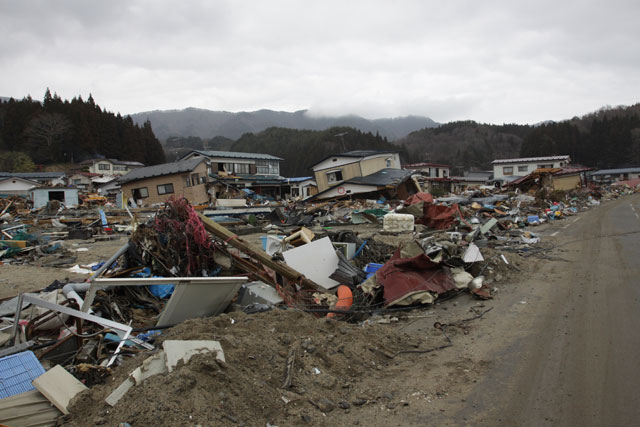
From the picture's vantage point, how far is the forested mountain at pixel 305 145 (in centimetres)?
6906

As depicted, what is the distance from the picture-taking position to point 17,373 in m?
3.28

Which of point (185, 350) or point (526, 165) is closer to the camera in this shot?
point (185, 350)

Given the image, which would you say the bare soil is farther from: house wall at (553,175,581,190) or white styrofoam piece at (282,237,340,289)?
house wall at (553,175,581,190)

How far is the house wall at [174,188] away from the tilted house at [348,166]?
37.4 feet

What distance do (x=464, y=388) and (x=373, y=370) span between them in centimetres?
94

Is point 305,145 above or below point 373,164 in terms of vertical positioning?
above

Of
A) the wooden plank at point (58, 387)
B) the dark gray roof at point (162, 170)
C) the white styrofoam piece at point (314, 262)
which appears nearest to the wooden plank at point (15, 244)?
the white styrofoam piece at point (314, 262)

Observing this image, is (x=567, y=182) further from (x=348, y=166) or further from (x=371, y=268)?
(x=371, y=268)

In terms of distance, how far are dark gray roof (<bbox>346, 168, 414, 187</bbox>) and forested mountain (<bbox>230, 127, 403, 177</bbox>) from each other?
3096 centimetres

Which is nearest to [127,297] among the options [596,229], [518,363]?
[518,363]

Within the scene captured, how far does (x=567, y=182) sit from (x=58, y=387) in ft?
144

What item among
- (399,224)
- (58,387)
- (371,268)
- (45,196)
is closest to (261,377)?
(58,387)

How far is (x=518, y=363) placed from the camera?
3.98m

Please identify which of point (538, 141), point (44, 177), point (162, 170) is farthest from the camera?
point (538, 141)
